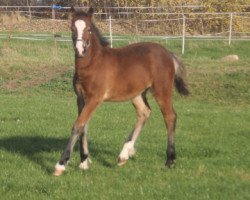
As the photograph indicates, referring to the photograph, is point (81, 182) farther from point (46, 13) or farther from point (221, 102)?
point (46, 13)

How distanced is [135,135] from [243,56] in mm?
19768

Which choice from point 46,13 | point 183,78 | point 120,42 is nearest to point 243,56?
point 120,42

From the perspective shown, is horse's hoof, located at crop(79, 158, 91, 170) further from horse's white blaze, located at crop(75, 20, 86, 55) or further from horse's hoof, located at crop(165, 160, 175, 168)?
horse's white blaze, located at crop(75, 20, 86, 55)

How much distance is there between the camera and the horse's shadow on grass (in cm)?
980

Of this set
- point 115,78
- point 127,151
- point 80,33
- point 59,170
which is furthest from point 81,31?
point 127,151

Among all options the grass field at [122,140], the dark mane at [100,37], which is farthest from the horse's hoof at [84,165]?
the dark mane at [100,37]

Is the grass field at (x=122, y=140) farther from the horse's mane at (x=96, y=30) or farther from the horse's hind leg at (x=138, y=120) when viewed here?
the horse's mane at (x=96, y=30)

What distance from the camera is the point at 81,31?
8438 millimetres

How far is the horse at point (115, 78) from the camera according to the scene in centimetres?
866

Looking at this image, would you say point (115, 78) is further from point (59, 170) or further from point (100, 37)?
point (59, 170)

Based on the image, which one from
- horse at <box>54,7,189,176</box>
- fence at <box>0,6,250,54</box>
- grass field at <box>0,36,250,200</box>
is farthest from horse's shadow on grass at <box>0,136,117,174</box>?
fence at <box>0,6,250,54</box>

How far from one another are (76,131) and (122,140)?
3.30m

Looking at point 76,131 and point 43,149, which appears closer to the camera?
point 76,131

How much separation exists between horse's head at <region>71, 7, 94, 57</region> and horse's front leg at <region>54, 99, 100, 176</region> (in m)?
0.77
